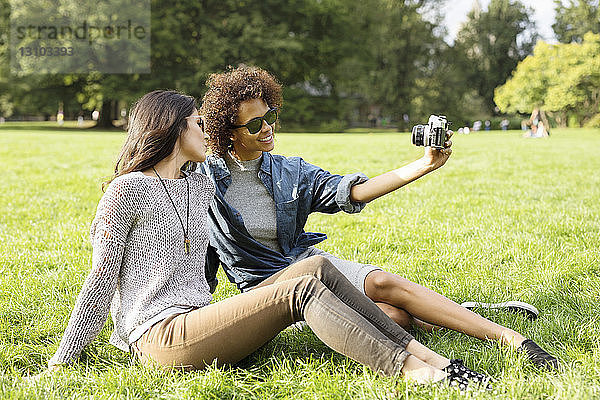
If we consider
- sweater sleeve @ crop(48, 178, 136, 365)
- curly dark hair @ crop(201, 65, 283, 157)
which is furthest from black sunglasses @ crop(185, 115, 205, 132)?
sweater sleeve @ crop(48, 178, 136, 365)

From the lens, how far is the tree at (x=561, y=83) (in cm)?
4018

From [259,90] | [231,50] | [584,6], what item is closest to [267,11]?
[231,50]

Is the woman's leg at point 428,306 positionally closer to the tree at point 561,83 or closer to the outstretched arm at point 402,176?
the outstretched arm at point 402,176

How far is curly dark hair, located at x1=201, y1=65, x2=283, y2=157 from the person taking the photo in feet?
10.9

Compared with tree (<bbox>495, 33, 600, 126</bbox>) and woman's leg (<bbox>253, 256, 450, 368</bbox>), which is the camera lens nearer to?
woman's leg (<bbox>253, 256, 450, 368</bbox>)

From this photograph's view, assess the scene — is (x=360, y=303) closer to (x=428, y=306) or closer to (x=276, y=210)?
(x=428, y=306)

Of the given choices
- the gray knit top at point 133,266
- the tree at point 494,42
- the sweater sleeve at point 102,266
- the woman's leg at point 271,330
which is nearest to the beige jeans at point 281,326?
the woman's leg at point 271,330

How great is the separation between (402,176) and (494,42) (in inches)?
2720

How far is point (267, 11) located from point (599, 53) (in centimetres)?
2307

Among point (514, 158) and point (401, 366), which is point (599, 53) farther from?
point (401, 366)

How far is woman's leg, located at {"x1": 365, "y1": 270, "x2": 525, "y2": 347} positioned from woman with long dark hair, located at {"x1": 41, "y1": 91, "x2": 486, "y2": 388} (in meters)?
0.43

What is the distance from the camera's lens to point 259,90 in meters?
3.35

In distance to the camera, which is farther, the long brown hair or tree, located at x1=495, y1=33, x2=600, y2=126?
tree, located at x1=495, y1=33, x2=600, y2=126

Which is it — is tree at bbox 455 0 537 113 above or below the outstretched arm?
above
